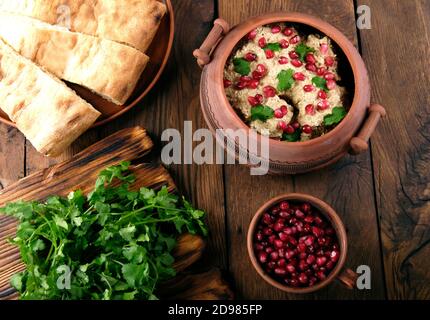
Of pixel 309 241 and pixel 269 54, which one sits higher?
pixel 269 54

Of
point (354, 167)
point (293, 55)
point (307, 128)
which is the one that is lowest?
point (354, 167)

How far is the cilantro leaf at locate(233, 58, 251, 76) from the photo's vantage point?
1.65 metres

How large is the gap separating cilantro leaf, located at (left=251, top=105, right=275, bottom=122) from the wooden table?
1.07 feet

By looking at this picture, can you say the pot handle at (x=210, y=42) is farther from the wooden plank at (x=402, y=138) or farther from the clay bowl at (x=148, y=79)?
the wooden plank at (x=402, y=138)

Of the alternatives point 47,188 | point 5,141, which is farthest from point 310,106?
point 5,141

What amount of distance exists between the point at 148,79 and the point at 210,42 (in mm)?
366

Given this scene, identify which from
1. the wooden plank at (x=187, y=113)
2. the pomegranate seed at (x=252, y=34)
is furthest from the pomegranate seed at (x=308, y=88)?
the wooden plank at (x=187, y=113)

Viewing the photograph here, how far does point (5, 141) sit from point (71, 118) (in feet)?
1.11

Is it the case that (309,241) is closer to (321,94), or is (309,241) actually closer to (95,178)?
(321,94)

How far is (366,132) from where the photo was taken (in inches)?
60.8

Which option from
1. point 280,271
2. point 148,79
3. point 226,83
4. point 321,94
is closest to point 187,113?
point 148,79

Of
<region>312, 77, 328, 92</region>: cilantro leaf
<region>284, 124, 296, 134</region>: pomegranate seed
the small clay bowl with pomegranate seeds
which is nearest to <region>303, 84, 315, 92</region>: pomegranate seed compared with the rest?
<region>312, 77, 328, 92</region>: cilantro leaf

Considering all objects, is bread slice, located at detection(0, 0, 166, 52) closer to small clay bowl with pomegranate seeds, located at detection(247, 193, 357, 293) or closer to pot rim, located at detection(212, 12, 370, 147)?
pot rim, located at detection(212, 12, 370, 147)
